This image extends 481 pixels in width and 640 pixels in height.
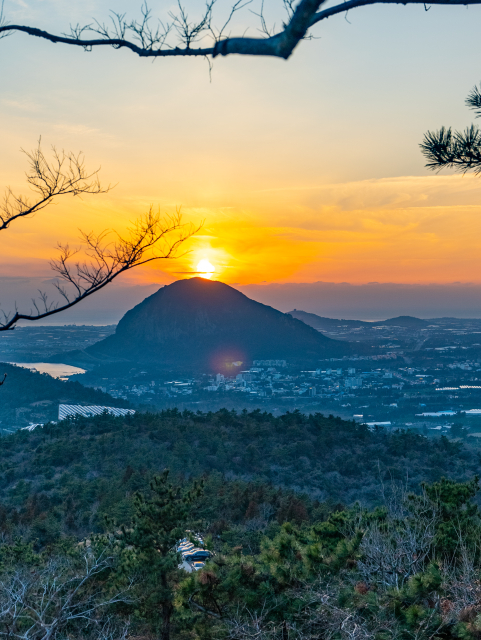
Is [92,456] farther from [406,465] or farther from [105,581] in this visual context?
[105,581]

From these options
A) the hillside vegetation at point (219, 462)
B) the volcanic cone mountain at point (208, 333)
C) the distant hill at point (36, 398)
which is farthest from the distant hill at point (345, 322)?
the hillside vegetation at point (219, 462)

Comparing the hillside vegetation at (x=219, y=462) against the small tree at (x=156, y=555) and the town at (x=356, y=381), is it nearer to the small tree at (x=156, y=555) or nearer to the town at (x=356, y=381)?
the small tree at (x=156, y=555)

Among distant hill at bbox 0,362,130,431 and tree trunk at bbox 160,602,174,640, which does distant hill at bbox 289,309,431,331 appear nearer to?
distant hill at bbox 0,362,130,431

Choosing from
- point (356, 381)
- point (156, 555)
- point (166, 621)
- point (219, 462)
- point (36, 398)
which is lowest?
point (36, 398)

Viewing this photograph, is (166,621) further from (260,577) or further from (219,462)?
(219,462)

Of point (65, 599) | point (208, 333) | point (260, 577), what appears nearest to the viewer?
point (260, 577)

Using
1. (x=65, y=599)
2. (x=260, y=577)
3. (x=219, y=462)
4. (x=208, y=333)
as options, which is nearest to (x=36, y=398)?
(x=219, y=462)

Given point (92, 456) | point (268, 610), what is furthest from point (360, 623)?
point (92, 456)
